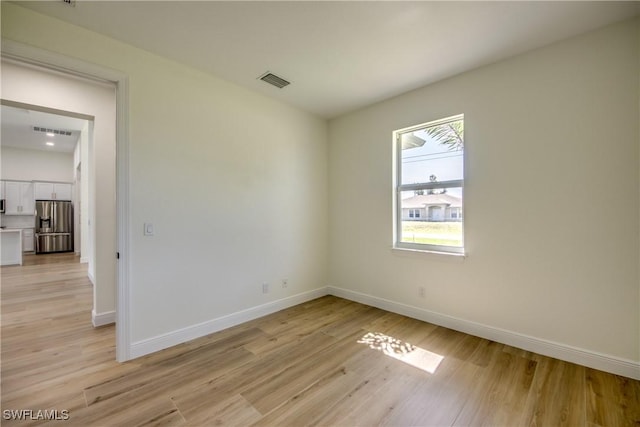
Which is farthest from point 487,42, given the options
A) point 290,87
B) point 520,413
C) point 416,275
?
point 520,413

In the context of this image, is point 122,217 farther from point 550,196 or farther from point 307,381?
point 550,196

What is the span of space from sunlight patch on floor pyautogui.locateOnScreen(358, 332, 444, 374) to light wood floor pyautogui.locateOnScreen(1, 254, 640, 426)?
19mm

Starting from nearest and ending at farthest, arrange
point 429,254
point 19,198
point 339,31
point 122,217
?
1. point 339,31
2. point 122,217
3. point 429,254
4. point 19,198

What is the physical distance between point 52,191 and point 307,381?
33.7 feet

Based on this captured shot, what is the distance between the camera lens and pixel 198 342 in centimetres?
268

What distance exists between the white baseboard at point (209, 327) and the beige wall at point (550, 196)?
5.35 ft

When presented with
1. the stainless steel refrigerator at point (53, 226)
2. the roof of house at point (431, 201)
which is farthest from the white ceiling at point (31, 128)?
the roof of house at point (431, 201)

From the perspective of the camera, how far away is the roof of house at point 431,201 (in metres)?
2.99

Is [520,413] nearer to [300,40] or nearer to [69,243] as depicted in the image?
[300,40]

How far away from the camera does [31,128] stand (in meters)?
5.86

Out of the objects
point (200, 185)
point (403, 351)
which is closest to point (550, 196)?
point (403, 351)

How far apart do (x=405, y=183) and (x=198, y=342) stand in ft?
9.88

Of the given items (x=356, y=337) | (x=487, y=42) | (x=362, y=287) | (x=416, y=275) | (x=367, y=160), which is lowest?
(x=356, y=337)

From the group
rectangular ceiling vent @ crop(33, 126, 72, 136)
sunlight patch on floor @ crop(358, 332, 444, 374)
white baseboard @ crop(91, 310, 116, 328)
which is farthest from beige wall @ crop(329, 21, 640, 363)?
rectangular ceiling vent @ crop(33, 126, 72, 136)
